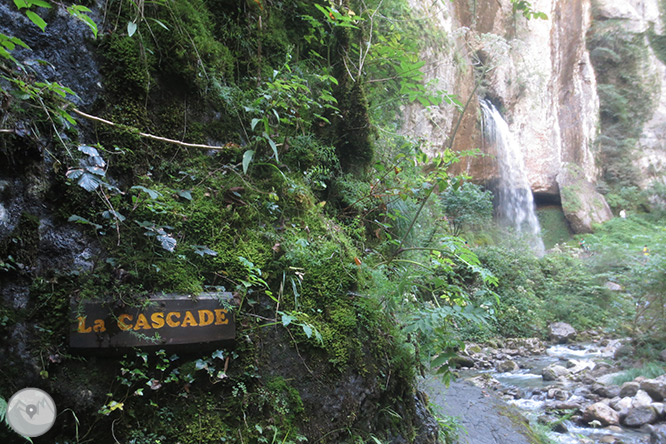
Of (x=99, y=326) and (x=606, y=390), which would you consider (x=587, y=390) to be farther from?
(x=99, y=326)

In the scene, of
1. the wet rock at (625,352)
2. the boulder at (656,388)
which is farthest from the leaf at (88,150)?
the wet rock at (625,352)

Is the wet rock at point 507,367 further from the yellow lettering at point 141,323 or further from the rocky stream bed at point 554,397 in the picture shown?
the yellow lettering at point 141,323

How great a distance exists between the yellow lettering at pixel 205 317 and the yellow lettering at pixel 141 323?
0.68ft

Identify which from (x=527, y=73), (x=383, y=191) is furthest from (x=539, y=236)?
(x=383, y=191)

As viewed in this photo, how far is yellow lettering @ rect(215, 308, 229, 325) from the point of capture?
167cm

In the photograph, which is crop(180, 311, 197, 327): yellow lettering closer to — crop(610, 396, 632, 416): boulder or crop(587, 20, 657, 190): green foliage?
crop(610, 396, 632, 416): boulder

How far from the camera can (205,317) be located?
1.65 meters

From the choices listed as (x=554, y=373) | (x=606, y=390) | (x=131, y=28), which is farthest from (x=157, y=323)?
(x=554, y=373)

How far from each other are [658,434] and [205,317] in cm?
570

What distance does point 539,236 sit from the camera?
1600 cm

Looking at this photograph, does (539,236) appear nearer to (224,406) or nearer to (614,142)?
(614,142)

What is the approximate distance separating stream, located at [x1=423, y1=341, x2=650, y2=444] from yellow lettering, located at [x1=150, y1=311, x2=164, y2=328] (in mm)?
2233

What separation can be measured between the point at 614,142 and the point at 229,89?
22232 mm

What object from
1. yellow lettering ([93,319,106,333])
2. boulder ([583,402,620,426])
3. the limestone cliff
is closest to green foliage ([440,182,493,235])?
the limestone cliff
